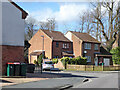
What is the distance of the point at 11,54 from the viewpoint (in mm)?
20297

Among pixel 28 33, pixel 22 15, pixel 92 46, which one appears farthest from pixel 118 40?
pixel 22 15

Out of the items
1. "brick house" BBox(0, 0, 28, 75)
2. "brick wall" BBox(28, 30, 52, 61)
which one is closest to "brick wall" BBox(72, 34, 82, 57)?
"brick wall" BBox(28, 30, 52, 61)

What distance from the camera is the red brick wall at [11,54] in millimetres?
19531

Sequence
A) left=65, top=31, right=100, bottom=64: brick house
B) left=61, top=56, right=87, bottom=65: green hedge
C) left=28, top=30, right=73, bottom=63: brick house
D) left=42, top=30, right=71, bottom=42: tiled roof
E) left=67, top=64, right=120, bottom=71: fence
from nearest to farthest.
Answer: left=67, top=64, right=120, bottom=71: fence → left=61, top=56, right=87, bottom=65: green hedge → left=28, top=30, right=73, bottom=63: brick house → left=42, top=30, right=71, bottom=42: tiled roof → left=65, top=31, right=100, bottom=64: brick house

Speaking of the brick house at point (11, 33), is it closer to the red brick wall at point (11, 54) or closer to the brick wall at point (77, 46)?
the red brick wall at point (11, 54)

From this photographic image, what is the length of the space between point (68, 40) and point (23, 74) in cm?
3299

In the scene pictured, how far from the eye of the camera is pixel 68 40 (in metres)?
51.0

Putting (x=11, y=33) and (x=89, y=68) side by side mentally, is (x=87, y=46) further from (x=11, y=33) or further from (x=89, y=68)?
(x=11, y=33)

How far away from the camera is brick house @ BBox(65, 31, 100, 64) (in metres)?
49.7

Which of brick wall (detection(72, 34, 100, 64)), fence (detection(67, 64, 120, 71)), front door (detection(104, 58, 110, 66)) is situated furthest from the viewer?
front door (detection(104, 58, 110, 66))

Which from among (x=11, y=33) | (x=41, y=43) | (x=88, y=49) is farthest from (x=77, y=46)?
(x=11, y=33)

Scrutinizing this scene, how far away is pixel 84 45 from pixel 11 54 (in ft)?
104

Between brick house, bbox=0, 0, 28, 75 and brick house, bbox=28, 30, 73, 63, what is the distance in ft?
85.5

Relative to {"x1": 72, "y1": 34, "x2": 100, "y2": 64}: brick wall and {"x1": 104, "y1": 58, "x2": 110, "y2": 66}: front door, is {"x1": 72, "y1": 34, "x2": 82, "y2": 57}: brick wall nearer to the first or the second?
{"x1": 72, "y1": 34, "x2": 100, "y2": 64}: brick wall
